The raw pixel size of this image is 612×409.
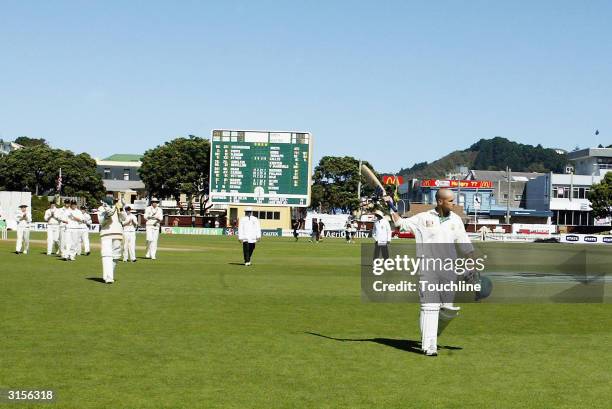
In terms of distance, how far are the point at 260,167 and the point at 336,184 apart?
57034 mm

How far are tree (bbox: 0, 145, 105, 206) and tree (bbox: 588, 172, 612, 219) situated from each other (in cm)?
6835

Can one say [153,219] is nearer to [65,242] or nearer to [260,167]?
[65,242]

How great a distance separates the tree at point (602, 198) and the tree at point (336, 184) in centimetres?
3492

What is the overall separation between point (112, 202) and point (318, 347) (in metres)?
10.5

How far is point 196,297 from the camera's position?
54.9 ft

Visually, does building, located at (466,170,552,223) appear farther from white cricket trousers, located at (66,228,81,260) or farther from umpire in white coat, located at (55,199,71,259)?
white cricket trousers, located at (66,228,81,260)

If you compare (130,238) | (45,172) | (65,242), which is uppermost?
(45,172)

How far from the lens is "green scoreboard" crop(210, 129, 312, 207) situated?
71.0 m

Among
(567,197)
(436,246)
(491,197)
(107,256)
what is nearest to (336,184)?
(491,197)

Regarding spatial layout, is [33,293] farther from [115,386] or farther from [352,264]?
[352,264]

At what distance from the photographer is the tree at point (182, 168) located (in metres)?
103

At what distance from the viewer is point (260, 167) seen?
71438 mm
